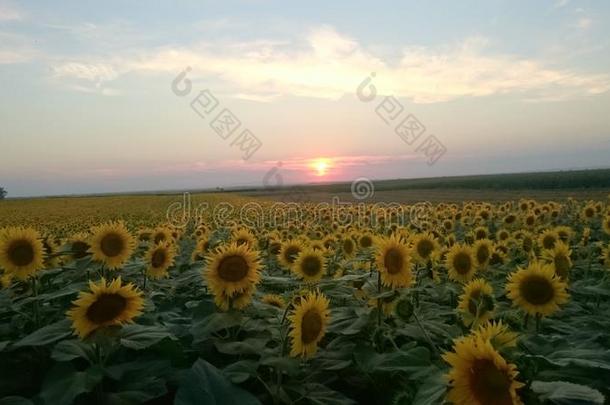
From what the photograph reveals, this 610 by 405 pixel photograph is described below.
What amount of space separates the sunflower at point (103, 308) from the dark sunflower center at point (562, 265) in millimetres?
3008

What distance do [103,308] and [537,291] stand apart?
2.34m

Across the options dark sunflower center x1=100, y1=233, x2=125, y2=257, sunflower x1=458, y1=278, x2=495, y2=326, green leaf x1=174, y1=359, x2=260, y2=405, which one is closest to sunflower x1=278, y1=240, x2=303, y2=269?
dark sunflower center x1=100, y1=233, x2=125, y2=257

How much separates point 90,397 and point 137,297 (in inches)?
19.1

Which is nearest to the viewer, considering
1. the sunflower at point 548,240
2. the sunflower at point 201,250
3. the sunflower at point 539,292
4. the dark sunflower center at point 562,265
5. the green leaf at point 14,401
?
the green leaf at point 14,401

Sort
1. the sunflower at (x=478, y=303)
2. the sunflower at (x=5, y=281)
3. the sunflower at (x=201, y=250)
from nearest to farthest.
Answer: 1. the sunflower at (x=478, y=303)
2. the sunflower at (x=5, y=281)
3. the sunflower at (x=201, y=250)

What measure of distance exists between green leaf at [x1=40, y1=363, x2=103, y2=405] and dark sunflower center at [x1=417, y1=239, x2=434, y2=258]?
3145mm

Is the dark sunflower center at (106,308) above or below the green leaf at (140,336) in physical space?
above

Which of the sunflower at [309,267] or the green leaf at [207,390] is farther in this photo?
the sunflower at [309,267]

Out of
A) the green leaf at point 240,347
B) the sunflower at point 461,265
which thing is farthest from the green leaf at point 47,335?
the sunflower at point 461,265

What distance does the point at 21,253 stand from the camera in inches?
134

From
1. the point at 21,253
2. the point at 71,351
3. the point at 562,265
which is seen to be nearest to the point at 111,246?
the point at 21,253

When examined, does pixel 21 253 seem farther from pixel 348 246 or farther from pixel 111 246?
pixel 348 246

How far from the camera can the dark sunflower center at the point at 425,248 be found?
4609 millimetres

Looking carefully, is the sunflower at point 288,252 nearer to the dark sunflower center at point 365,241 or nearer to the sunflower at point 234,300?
the dark sunflower center at point 365,241
